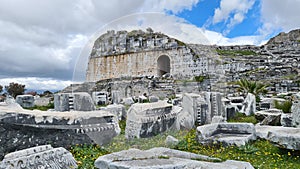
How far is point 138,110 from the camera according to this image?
5453 millimetres

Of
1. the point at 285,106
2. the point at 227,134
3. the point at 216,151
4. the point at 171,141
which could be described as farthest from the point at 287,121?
the point at 171,141

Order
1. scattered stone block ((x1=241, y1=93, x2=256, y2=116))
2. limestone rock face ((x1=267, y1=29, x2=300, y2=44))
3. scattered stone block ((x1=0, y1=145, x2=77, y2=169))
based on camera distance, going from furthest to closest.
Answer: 1. limestone rock face ((x1=267, y1=29, x2=300, y2=44))
2. scattered stone block ((x1=241, y1=93, x2=256, y2=116))
3. scattered stone block ((x1=0, y1=145, x2=77, y2=169))

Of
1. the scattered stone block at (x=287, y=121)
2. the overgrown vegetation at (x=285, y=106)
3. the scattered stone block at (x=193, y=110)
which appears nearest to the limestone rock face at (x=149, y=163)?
the scattered stone block at (x=193, y=110)

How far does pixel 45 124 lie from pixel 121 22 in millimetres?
2719

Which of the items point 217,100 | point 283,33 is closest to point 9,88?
point 217,100

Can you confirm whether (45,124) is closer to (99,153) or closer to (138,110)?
(99,153)

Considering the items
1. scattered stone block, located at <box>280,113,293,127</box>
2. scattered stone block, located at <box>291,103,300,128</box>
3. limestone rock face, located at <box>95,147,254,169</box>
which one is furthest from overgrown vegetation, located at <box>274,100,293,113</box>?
limestone rock face, located at <box>95,147,254,169</box>

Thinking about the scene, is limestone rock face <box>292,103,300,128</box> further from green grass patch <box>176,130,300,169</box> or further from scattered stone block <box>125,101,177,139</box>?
scattered stone block <box>125,101,177,139</box>

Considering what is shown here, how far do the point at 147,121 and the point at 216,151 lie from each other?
204cm

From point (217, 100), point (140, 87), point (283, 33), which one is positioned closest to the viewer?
point (217, 100)

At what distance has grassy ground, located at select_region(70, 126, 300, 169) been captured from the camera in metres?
5.07

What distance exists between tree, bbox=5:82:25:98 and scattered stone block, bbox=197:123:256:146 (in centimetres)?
3754

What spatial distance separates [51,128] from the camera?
17.8 ft

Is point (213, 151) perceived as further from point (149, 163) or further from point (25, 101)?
point (25, 101)
